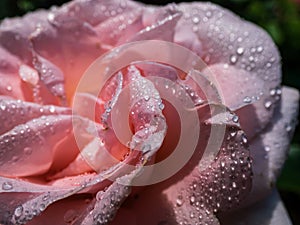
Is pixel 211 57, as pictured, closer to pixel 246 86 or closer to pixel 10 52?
pixel 246 86

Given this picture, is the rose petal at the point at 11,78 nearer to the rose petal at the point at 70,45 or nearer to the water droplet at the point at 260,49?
the rose petal at the point at 70,45

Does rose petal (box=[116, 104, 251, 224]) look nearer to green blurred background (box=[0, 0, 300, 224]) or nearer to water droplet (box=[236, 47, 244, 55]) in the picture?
water droplet (box=[236, 47, 244, 55])

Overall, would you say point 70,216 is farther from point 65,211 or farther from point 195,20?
point 195,20

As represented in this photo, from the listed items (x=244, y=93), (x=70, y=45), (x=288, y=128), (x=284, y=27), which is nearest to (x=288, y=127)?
(x=288, y=128)

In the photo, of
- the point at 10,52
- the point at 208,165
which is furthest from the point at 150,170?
the point at 10,52

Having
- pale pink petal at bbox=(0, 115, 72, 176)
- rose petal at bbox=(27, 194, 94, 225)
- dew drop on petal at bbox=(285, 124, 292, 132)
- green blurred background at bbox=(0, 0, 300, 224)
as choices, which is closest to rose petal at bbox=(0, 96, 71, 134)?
pale pink petal at bbox=(0, 115, 72, 176)

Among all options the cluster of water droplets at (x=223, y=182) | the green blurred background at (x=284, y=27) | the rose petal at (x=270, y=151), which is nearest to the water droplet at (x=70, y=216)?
the cluster of water droplets at (x=223, y=182)
